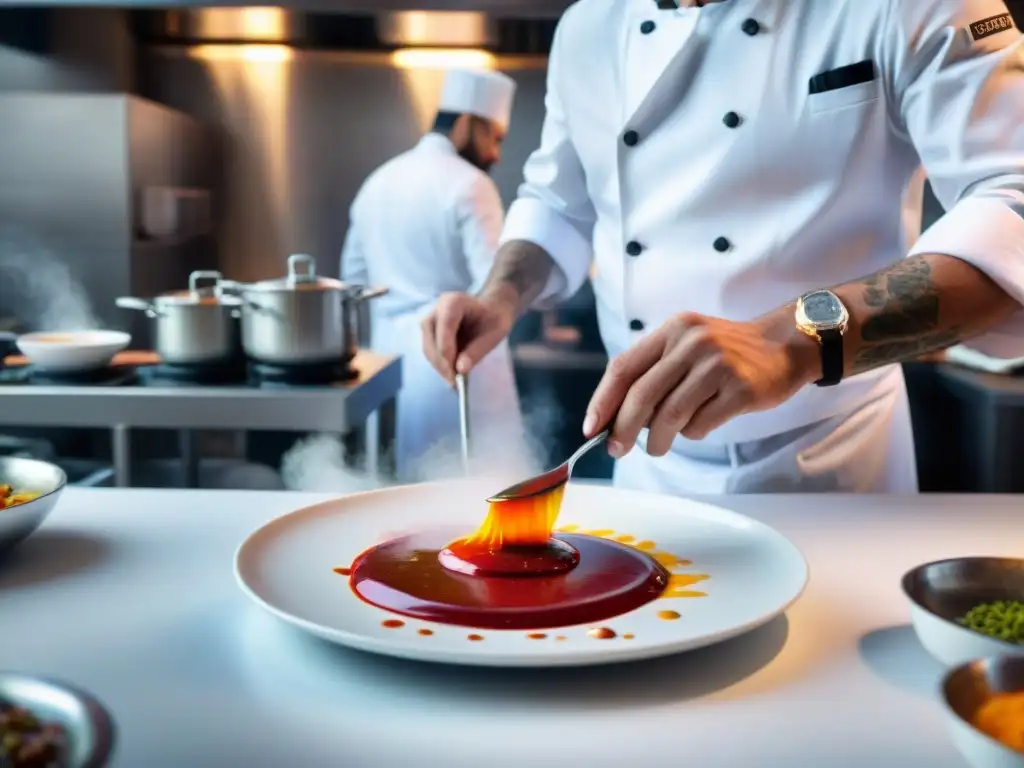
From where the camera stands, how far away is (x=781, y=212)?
4.99 feet

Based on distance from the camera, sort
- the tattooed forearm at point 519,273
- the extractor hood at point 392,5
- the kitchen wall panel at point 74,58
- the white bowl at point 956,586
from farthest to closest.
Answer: the kitchen wall panel at point 74,58 < the extractor hood at point 392,5 < the tattooed forearm at point 519,273 < the white bowl at point 956,586

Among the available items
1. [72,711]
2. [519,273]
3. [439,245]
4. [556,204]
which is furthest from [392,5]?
[72,711]

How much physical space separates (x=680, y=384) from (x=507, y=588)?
277mm

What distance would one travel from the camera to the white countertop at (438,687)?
690mm

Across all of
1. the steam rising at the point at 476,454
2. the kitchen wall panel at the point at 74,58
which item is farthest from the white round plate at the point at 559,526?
the kitchen wall panel at the point at 74,58

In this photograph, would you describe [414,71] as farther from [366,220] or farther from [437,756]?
[437,756]

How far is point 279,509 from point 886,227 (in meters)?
0.99

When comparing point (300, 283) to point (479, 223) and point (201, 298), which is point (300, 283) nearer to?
point (201, 298)

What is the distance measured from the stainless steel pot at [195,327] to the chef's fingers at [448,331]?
1.32 metres

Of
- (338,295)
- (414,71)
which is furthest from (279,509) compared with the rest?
(414,71)

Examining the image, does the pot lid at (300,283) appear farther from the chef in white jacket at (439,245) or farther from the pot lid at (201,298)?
the chef in white jacket at (439,245)

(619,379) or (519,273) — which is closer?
(619,379)

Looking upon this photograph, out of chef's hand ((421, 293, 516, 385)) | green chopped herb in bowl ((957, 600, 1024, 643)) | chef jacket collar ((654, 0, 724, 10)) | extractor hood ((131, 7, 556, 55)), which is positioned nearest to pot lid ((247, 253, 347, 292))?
chef's hand ((421, 293, 516, 385))

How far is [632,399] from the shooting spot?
3.35 feet
